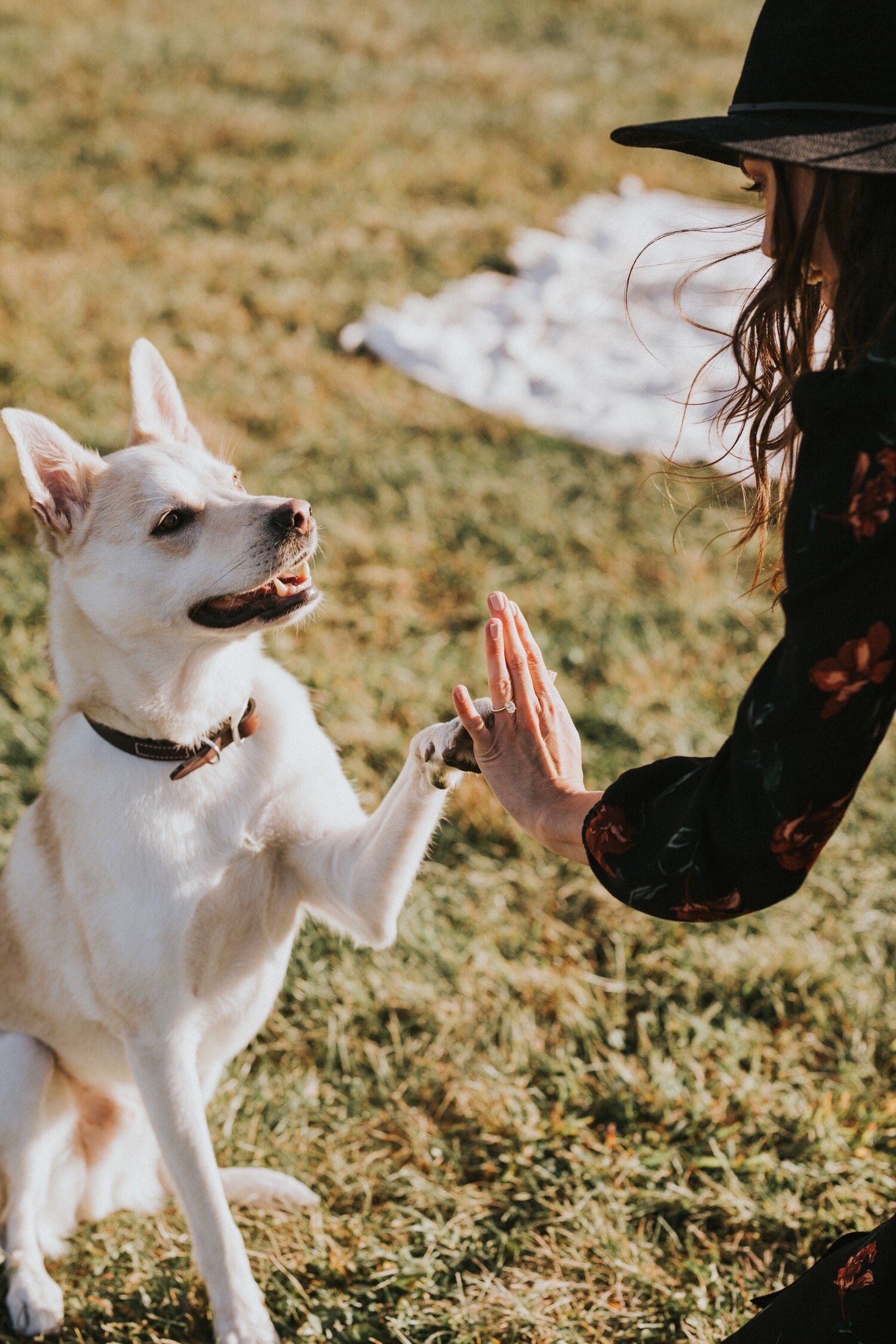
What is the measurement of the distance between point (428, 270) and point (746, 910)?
20.0ft

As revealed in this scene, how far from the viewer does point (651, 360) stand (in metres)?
6.29

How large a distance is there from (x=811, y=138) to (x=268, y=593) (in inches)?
50.2

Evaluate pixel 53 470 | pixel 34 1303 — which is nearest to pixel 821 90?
pixel 53 470

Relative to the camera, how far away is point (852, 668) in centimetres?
130

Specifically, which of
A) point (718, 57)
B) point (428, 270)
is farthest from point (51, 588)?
point (718, 57)

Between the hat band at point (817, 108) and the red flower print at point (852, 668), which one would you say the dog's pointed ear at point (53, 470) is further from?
the red flower print at point (852, 668)

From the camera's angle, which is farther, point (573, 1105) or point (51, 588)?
point (573, 1105)

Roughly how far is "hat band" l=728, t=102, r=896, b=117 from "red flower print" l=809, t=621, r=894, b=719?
602mm

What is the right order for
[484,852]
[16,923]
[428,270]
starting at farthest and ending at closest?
[428,270] → [484,852] → [16,923]

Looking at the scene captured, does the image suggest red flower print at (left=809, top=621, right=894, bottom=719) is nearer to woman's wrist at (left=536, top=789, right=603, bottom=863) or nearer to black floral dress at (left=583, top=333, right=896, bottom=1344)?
black floral dress at (left=583, top=333, right=896, bottom=1344)

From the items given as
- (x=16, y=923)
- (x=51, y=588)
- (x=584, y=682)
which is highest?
(x=51, y=588)

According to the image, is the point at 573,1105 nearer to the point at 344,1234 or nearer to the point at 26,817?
the point at 344,1234

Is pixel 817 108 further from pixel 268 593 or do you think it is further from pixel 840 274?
pixel 268 593

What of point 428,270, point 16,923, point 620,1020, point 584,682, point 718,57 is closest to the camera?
point 16,923
